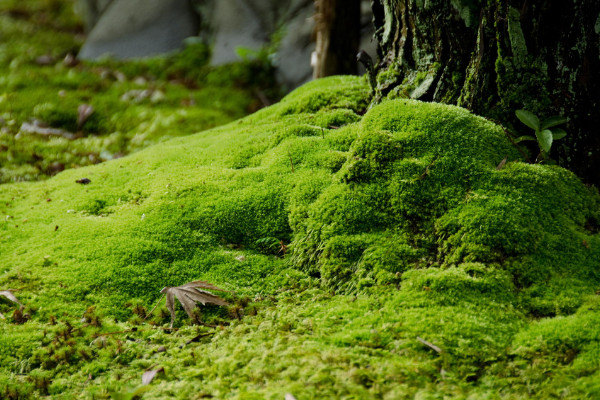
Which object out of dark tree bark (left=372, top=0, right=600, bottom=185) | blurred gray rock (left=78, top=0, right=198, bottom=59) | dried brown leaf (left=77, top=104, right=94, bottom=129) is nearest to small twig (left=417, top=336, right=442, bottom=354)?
dark tree bark (left=372, top=0, right=600, bottom=185)

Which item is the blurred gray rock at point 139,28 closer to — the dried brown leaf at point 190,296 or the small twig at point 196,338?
the dried brown leaf at point 190,296

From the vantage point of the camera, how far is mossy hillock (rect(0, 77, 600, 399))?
203 centimetres

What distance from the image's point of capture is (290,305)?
8.25 ft

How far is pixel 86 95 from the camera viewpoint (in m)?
7.30

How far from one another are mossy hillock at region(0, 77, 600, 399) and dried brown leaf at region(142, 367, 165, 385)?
36 mm

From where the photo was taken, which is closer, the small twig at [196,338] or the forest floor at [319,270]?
the forest floor at [319,270]

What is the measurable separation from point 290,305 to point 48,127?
5.43 meters

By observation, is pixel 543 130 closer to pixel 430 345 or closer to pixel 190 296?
pixel 430 345

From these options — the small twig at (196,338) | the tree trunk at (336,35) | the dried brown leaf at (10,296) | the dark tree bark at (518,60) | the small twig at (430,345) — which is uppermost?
the tree trunk at (336,35)

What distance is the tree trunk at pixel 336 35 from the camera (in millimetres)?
6383

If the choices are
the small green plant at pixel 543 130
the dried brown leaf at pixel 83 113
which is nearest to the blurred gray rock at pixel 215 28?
the dried brown leaf at pixel 83 113

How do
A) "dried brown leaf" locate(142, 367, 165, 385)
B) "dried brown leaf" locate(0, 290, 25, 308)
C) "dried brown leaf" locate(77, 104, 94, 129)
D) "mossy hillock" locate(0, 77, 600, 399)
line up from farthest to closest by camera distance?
"dried brown leaf" locate(77, 104, 94, 129) < "dried brown leaf" locate(0, 290, 25, 308) < "dried brown leaf" locate(142, 367, 165, 385) < "mossy hillock" locate(0, 77, 600, 399)

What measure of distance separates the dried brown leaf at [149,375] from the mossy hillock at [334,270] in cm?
4

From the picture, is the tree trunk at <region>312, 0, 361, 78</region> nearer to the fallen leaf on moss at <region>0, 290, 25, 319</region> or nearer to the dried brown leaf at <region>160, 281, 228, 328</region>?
the dried brown leaf at <region>160, 281, 228, 328</region>
